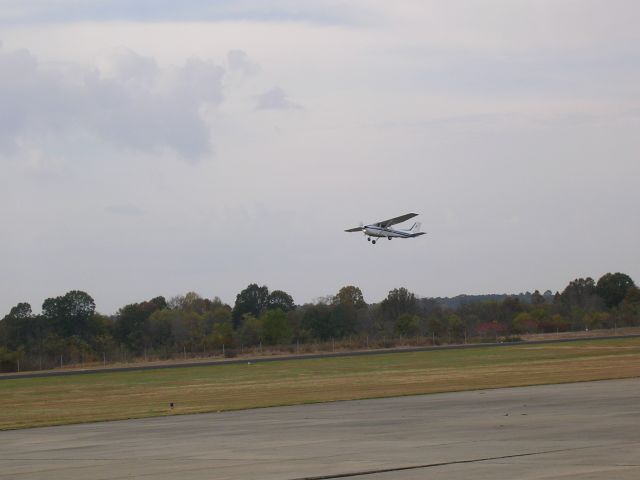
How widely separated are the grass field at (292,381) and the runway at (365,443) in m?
6.50

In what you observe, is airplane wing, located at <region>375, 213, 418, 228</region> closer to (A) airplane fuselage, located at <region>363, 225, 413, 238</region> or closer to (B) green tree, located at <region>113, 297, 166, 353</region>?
(A) airplane fuselage, located at <region>363, 225, 413, 238</region>

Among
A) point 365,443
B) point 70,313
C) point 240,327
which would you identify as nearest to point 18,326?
point 70,313

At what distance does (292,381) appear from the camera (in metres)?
60.9

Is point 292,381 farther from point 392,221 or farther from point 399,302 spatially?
point 399,302

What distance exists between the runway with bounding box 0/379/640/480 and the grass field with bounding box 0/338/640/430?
21.3ft

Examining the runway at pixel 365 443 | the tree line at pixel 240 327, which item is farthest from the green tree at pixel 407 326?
the runway at pixel 365 443

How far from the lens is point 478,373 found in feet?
191

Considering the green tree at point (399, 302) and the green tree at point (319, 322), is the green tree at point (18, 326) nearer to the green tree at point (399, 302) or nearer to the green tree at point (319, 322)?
the green tree at point (319, 322)

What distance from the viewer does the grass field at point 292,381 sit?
4244cm

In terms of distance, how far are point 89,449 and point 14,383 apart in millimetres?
52190

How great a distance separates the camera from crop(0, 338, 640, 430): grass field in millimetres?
42438

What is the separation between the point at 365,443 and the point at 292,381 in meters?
37.6

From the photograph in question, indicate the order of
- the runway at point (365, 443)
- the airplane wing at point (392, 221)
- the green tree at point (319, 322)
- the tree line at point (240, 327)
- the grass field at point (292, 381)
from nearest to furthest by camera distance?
the runway at point (365, 443), the grass field at point (292, 381), the airplane wing at point (392, 221), the tree line at point (240, 327), the green tree at point (319, 322)

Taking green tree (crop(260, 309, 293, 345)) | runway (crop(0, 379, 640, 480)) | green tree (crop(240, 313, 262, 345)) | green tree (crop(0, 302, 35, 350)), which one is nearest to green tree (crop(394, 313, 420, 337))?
green tree (crop(260, 309, 293, 345))
